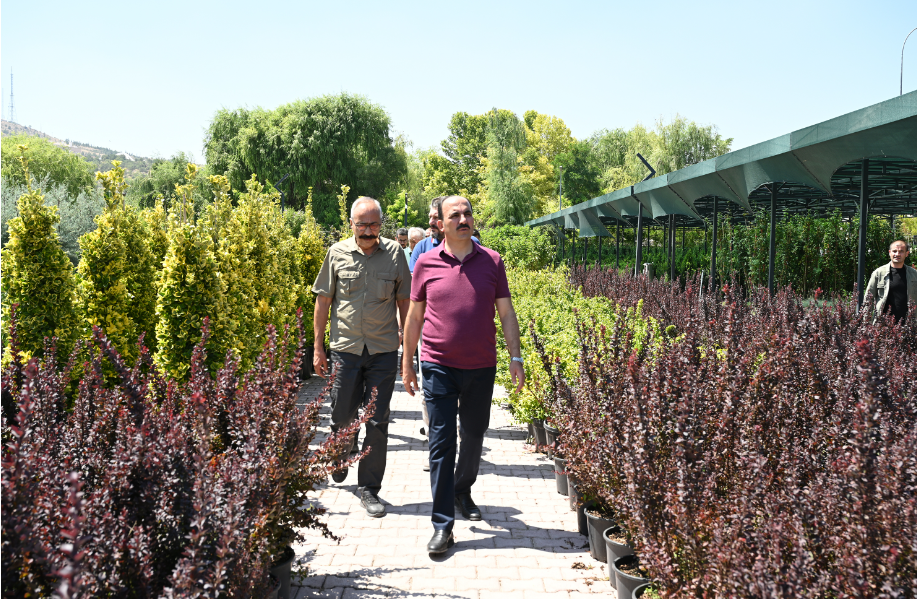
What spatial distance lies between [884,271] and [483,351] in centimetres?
598

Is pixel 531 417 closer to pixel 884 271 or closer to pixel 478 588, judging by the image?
pixel 478 588

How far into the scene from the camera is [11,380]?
11.8ft

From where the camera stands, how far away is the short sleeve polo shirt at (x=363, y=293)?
179 inches

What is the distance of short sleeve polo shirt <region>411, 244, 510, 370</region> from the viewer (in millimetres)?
3928

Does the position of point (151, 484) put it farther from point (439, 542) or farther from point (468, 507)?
point (468, 507)

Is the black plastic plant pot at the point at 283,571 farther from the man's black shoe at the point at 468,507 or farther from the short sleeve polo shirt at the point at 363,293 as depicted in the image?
the short sleeve polo shirt at the point at 363,293

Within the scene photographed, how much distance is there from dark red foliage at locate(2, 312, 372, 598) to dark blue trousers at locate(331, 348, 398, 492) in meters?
1.00

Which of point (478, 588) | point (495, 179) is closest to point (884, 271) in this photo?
point (478, 588)

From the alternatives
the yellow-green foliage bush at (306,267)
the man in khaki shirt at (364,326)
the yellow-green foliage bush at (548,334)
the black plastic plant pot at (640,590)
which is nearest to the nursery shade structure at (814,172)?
the yellow-green foliage bush at (548,334)

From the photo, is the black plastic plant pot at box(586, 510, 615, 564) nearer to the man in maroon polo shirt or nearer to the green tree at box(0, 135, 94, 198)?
the man in maroon polo shirt

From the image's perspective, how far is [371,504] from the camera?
4453mm

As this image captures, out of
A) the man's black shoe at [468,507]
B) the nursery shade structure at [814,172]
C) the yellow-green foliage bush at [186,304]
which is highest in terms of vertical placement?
the nursery shade structure at [814,172]

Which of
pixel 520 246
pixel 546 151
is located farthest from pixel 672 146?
pixel 520 246

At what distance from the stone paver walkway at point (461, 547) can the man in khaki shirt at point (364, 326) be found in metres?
0.30
